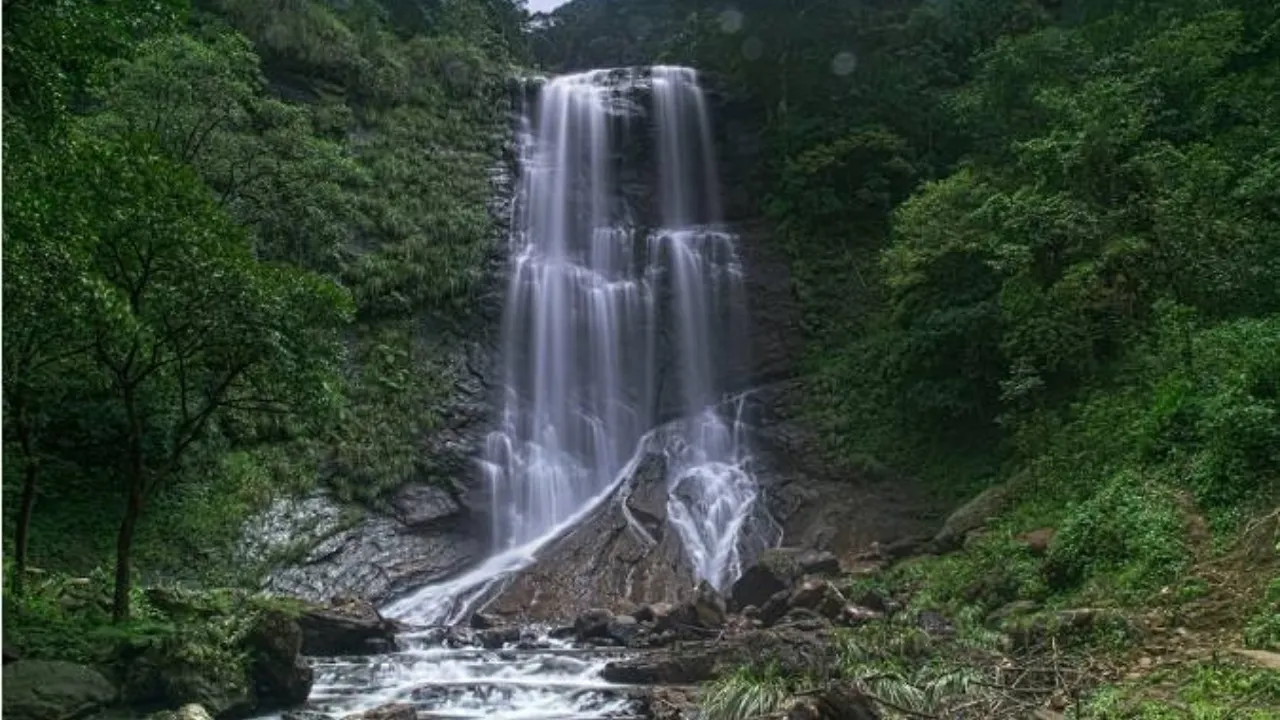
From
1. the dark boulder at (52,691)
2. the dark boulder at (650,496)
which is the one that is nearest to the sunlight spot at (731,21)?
the dark boulder at (650,496)

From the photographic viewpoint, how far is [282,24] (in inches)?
1213

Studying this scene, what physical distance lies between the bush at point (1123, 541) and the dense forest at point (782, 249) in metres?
0.06

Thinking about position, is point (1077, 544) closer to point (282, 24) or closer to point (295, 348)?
point (295, 348)

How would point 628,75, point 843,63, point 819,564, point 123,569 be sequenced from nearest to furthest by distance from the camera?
point 123,569 < point 819,564 < point 843,63 < point 628,75

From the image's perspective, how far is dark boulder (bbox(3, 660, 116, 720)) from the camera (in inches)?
385

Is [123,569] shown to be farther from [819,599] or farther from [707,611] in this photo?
[819,599]

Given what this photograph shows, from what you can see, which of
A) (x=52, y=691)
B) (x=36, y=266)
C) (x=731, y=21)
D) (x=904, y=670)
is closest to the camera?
(x=36, y=266)

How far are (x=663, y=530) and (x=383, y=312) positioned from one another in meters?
9.90

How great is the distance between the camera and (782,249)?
30.9 m

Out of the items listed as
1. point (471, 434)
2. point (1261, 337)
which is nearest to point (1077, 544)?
point (1261, 337)

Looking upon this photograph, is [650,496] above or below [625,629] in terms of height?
above

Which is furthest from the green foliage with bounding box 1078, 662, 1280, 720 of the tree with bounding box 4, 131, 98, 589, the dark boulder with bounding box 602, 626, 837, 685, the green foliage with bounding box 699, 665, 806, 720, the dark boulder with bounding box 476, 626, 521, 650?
the dark boulder with bounding box 476, 626, 521, 650

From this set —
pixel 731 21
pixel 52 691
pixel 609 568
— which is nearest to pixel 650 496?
pixel 609 568

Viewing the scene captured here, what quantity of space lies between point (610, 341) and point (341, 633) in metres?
13.9
